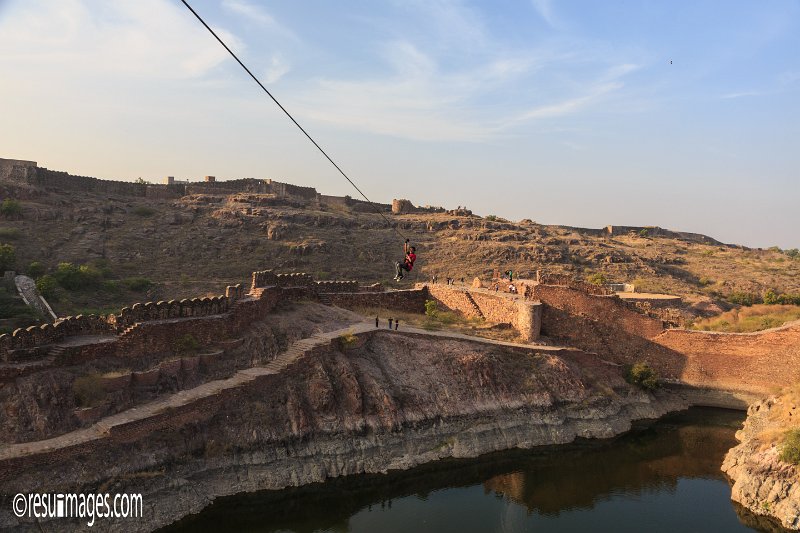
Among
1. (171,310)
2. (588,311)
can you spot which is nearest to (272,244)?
(588,311)

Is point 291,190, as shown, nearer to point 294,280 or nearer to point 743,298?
point 294,280

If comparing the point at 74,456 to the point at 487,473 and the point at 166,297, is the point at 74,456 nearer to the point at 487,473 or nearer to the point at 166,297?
the point at 487,473

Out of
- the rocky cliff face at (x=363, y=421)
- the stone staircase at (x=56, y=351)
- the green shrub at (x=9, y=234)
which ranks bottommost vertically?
the rocky cliff face at (x=363, y=421)

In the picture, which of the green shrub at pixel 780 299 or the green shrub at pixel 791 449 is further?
the green shrub at pixel 780 299

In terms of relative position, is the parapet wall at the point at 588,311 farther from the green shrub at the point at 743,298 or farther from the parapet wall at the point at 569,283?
the green shrub at the point at 743,298

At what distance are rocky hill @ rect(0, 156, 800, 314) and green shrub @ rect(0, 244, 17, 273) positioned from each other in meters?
0.36

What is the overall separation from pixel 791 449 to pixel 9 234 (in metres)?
40.4

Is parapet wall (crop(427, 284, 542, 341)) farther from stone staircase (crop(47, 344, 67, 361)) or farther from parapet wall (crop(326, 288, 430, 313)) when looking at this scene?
stone staircase (crop(47, 344, 67, 361))

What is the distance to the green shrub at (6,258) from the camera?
106ft

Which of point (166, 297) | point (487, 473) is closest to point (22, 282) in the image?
point (166, 297)

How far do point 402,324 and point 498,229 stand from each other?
101ft

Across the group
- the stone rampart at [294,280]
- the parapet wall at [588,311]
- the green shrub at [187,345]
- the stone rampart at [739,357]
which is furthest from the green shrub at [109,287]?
the stone rampart at [739,357]

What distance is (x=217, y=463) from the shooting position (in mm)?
16234

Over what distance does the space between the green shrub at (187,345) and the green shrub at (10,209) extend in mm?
28010
